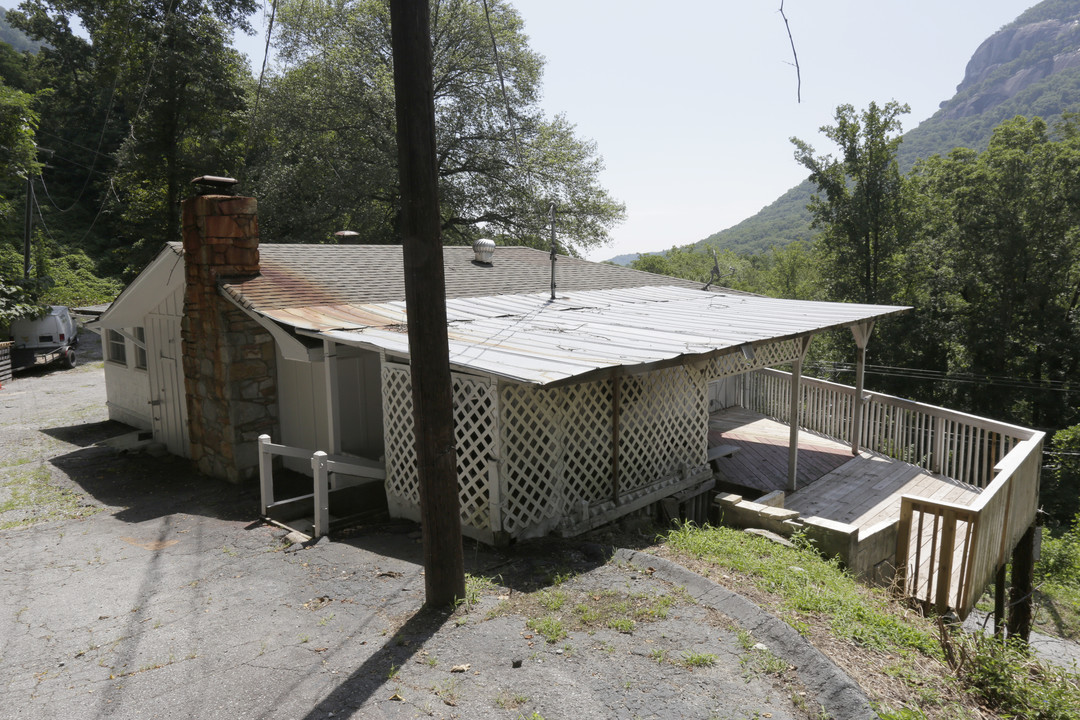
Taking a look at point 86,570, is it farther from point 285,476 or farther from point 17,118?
point 17,118

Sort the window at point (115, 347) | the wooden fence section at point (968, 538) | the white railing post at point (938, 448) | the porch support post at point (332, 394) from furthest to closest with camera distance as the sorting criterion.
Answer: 1. the window at point (115, 347)
2. the white railing post at point (938, 448)
3. the porch support post at point (332, 394)
4. the wooden fence section at point (968, 538)

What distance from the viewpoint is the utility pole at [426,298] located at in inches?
168

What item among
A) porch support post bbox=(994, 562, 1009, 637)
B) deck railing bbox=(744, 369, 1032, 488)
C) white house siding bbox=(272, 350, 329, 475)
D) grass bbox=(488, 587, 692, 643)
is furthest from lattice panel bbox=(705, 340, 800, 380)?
white house siding bbox=(272, 350, 329, 475)

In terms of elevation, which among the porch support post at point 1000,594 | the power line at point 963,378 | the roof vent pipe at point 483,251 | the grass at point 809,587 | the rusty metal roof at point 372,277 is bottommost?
the power line at point 963,378

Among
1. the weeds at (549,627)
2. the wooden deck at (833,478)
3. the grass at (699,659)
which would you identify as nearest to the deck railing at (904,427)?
the wooden deck at (833,478)

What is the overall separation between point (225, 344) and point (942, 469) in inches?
415

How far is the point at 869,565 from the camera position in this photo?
668 centimetres

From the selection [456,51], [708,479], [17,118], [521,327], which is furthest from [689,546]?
[456,51]

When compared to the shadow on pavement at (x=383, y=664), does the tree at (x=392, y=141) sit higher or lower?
higher

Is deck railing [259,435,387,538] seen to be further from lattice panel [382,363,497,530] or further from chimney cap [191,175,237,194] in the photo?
chimney cap [191,175,237,194]

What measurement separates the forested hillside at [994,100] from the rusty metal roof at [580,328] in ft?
87.3

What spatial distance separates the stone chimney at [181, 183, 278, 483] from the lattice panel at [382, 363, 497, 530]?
289 centimetres

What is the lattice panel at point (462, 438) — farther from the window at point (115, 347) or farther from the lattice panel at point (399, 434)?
the window at point (115, 347)

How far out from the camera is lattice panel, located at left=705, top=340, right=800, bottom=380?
841 centimetres
